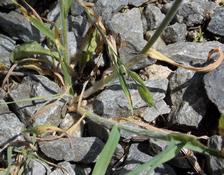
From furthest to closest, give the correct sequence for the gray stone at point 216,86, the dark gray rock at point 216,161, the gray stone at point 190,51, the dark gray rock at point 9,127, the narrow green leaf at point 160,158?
the gray stone at point 190,51 → the dark gray rock at point 9,127 → the gray stone at point 216,86 → the dark gray rock at point 216,161 → the narrow green leaf at point 160,158

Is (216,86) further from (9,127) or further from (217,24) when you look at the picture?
(9,127)

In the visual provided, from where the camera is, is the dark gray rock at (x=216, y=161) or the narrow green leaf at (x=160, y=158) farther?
the dark gray rock at (x=216, y=161)

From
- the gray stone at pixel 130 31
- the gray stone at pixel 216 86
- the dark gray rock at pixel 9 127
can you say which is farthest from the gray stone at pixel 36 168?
the gray stone at pixel 216 86

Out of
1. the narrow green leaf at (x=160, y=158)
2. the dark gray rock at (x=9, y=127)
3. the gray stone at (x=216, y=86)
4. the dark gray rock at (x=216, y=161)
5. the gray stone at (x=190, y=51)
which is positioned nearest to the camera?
the narrow green leaf at (x=160, y=158)

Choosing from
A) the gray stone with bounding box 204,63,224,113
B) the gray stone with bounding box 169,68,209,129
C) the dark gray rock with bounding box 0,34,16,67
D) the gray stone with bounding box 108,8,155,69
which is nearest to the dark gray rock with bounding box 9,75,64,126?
the dark gray rock with bounding box 0,34,16,67

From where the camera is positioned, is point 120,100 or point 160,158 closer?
point 160,158

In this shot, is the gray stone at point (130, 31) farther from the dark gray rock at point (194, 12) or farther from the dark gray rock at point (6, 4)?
the dark gray rock at point (6, 4)

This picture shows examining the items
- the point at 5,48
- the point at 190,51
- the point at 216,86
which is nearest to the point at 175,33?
the point at 190,51

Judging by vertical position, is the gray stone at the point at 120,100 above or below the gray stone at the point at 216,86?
below
